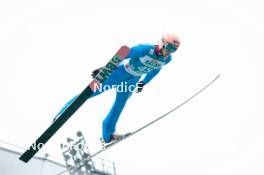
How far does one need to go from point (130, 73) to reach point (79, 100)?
0.86 metres

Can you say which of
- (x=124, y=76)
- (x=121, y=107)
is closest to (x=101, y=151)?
(x=121, y=107)

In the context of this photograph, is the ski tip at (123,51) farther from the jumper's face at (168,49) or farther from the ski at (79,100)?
the jumper's face at (168,49)

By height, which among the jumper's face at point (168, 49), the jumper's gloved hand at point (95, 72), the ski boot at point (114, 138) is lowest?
the ski boot at point (114, 138)

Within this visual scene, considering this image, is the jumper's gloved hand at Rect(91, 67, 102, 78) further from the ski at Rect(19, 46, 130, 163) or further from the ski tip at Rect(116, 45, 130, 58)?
the ski tip at Rect(116, 45, 130, 58)

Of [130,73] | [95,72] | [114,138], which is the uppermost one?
[95,72]

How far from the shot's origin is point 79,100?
725cm

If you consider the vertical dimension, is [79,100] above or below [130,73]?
below

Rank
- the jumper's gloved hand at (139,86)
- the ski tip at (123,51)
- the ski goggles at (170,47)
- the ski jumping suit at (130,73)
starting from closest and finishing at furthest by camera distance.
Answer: the ski tip at (123,51) → the ski goggles at (170,47) → the ski jumping suit at (130,73) → the jumper's gloved hand at (139,86)

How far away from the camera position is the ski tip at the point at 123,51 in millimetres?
6892

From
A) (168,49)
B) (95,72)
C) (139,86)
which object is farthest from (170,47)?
(95,72)

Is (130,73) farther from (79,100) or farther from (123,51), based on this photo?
(79,100)

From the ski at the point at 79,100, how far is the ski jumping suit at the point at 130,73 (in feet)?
0.56

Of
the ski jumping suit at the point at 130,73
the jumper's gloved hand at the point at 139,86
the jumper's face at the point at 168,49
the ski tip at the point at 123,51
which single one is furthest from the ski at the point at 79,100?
the jumper's gloved hand at the point at 139,86

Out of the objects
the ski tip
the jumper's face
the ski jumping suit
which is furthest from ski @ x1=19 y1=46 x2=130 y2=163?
the jumper's face
